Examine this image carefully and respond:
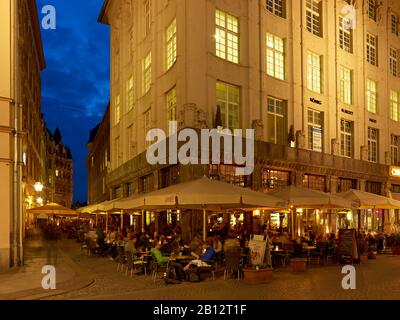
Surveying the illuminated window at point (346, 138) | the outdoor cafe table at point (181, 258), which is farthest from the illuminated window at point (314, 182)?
the outdoor cafe table at point (181, 258)

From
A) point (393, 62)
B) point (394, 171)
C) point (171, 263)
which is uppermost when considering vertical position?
point (393, 62)

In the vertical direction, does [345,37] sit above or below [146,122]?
above

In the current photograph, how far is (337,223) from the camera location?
31.0m

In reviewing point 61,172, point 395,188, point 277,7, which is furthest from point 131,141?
point 61,172

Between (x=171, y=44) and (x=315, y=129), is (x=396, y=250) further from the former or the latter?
(x=171, y=44)

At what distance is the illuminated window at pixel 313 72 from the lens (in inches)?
1160

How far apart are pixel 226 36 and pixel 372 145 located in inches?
581

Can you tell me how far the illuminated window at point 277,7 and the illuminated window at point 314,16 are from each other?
2427 millimetres

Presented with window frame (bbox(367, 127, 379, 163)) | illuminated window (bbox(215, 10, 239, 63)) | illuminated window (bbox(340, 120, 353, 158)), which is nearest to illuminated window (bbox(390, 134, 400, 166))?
window frame (bbox(367, 127, 379, 163))

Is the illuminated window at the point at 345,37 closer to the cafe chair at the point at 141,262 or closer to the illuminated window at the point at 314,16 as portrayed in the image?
the illuminated window at the point at 314,16

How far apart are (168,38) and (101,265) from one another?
1275 centimetres

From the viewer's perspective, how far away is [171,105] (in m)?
25.6

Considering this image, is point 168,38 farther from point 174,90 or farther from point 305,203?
point 305,203
